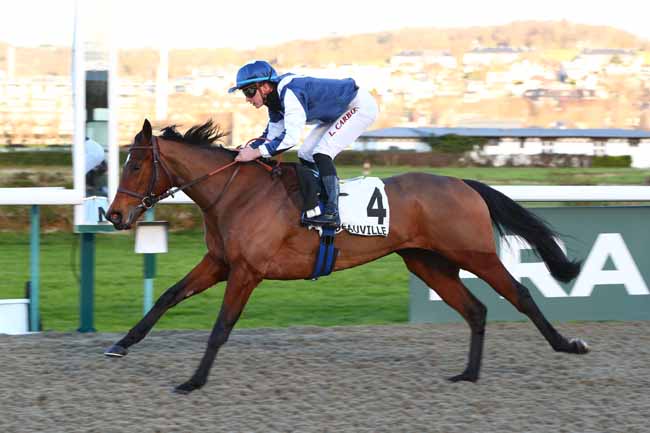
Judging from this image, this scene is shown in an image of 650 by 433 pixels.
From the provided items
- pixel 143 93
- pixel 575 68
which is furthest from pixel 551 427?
pixel 575 68

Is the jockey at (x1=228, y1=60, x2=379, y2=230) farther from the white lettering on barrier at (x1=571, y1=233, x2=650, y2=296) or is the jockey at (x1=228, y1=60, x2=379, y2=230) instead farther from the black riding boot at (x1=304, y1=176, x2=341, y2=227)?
the white lettering on barrier at (x1=571, y1=233, x2=650, y2=296)

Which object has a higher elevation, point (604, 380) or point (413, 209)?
point (413, 209)

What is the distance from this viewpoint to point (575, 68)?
37.9m

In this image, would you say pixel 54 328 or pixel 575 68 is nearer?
pixel 54 328

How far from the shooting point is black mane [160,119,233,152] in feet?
16.0

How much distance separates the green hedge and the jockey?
107ft

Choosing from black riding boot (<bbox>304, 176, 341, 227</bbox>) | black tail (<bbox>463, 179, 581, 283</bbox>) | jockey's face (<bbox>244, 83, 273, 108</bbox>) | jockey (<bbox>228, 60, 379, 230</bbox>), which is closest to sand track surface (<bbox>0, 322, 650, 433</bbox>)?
black tail (<bbox>463, 179, 581, 283</bbox>)

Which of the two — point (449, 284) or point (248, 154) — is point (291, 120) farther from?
point (449, 284)

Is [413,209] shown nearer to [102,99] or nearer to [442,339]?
[442,339]

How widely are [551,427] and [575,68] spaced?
118ft

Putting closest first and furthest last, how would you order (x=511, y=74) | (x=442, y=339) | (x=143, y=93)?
(x=442, y=339) → (x=143, y=93) → (x=511, y=74)

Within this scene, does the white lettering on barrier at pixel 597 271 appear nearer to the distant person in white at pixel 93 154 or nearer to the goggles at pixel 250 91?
the goggles at pixel 250 91

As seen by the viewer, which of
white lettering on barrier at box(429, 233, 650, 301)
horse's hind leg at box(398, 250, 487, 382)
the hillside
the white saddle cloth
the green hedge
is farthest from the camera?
the hillside

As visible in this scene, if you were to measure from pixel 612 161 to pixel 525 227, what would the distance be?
1304 inches
